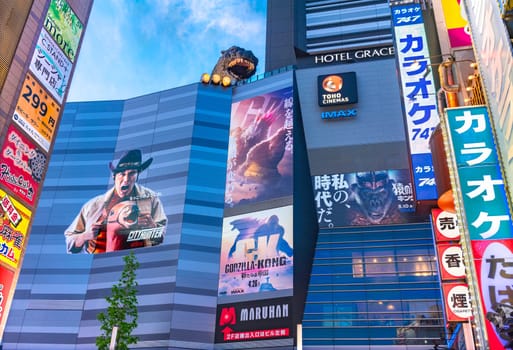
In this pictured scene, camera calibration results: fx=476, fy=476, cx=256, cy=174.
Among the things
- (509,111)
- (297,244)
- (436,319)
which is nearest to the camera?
(509,111)

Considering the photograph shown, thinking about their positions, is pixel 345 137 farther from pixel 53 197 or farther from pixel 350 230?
pixel 53 197

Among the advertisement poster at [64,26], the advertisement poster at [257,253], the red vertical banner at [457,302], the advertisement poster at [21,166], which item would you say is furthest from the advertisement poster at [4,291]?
the advertisement poster at [257,253]

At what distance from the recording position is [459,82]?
14227 mm

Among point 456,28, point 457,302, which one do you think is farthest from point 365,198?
point 456,28

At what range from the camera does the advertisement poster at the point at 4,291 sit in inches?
686

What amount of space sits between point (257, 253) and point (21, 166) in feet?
69.4

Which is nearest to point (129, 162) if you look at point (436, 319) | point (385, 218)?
point (385, 218)

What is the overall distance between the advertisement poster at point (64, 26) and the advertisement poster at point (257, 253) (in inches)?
790

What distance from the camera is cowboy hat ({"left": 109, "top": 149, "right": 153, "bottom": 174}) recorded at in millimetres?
45406

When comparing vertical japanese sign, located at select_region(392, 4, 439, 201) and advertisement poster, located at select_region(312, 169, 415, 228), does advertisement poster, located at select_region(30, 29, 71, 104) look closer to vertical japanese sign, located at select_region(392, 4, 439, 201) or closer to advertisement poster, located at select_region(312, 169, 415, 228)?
vertical japanese sign, located at select_region(392, 4, 439, 201)

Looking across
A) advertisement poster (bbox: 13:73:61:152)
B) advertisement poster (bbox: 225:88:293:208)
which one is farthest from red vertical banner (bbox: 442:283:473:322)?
advertisement poster (bbox: 225:88:293:208)

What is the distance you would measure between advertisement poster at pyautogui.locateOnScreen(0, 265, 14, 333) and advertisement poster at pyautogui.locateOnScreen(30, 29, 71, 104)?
8.13 metres

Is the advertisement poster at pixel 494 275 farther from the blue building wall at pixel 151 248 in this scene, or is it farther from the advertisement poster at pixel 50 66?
the blue building wall at pixel 151 248

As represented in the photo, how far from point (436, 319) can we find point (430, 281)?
3.41m
